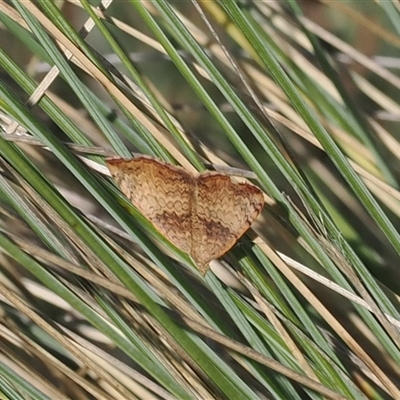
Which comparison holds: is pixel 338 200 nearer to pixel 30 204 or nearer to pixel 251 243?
pixel 251 243

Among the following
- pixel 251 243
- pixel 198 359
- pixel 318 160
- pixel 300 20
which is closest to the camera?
pixel 198 359

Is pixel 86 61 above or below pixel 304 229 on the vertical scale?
above

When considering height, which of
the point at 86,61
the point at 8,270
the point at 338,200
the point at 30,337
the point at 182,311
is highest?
the point at 86,61

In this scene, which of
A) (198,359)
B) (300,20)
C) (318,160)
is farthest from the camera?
(318,160)

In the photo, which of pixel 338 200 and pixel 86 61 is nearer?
pixel 86 61

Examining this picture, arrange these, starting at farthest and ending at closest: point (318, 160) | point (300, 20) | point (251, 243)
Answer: point (318, 160) → point (300, 20) → point (251, 243)

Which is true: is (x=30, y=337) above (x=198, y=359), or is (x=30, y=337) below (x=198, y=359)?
above

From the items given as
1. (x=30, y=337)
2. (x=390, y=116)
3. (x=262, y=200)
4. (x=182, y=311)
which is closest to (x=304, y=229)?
(x=262, y=200)

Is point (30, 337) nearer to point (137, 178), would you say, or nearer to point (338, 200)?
point (137, 178)

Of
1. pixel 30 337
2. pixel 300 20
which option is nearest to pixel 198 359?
pixel 30 337
